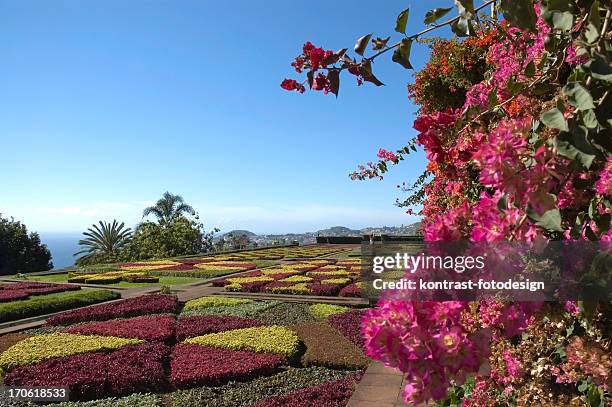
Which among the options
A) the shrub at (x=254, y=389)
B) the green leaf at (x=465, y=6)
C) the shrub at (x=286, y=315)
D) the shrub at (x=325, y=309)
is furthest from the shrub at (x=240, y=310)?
the green leaf at (x=465, y=6)

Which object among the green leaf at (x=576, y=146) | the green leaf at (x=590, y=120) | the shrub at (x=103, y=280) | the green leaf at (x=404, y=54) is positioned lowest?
the shrub at (x=103, y=280)

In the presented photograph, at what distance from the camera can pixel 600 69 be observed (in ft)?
3.16

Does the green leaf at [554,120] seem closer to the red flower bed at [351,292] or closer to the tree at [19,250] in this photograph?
the red flower bed at [351,292]

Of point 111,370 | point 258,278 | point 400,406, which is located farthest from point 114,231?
point 400,406

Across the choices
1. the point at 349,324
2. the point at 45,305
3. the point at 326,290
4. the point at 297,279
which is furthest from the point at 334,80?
the point at 297,279

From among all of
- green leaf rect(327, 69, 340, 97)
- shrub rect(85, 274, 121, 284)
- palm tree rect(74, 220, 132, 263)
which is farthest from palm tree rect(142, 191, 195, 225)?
green leaf rect(327, 69, 340, 97)

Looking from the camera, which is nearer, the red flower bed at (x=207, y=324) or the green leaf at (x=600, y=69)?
the green leaf at (x=600, y=69)

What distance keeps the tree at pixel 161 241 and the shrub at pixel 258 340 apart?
21399mm

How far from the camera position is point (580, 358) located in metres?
1.72

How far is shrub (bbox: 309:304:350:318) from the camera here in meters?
8.77

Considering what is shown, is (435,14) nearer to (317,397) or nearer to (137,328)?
(317,397)

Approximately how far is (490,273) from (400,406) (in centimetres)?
306

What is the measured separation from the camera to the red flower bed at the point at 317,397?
173 inches

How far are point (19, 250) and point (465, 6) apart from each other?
3560 centimetres
